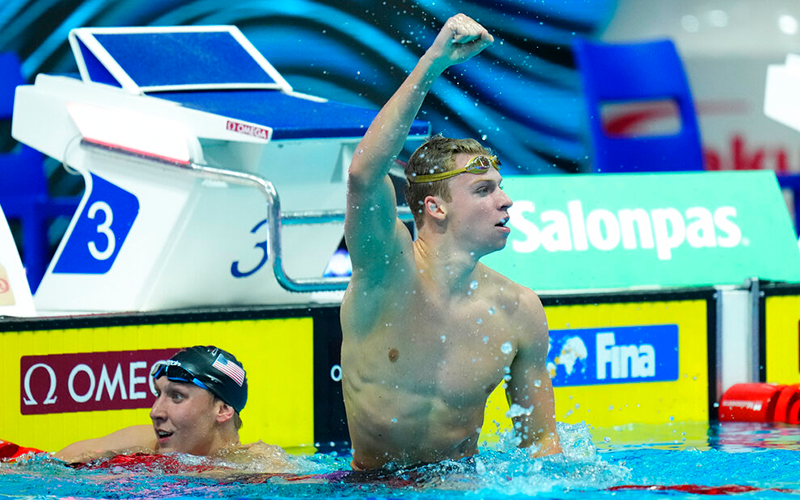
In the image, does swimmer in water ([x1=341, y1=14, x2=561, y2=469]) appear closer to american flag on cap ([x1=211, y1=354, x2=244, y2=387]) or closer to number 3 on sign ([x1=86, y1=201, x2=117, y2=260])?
american flag on cap ([x1=211, y1=354, x2=244, y2=387])

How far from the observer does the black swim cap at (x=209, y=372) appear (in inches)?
139

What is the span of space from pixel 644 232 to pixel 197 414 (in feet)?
7.88

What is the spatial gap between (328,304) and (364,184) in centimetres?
181

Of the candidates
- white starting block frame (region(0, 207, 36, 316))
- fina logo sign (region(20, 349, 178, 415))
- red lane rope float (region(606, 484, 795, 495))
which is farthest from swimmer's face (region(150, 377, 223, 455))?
red lane rope float (region(606, 484, 795, 495))

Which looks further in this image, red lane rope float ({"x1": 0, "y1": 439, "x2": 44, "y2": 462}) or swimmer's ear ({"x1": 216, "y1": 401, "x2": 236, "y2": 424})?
red lane rope float ({"x1": 0, "y1": 439, "x2": 44, "y2": 462})

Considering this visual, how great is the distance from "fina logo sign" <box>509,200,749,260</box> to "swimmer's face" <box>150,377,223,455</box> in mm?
1878

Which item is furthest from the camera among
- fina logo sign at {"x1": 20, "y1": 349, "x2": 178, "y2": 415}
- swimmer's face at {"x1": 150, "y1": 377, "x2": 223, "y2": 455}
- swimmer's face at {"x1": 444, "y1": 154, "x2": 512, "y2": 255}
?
fina logo sign at {"x1": 20, "y1": 349, "x2": 178, "y2": 415}

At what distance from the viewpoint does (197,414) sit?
3523 millimetres

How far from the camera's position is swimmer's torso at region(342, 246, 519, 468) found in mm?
3010

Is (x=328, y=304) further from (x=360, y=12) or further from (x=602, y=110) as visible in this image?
(x=602, y=110)

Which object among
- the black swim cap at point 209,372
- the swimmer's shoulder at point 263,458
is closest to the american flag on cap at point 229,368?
the black swim cap at point 209,372

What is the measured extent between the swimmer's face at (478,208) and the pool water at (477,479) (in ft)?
2.04

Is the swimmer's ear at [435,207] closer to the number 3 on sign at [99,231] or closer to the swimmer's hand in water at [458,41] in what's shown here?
the swimmer's hand in water at [458,41]

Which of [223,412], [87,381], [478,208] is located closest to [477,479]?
[478,208]
